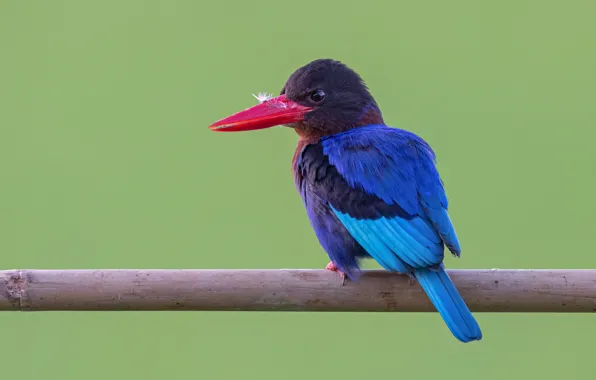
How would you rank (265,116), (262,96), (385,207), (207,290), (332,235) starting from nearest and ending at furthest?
(207,290) < (385,207) < (332,235) < (265,116) < (262,96)

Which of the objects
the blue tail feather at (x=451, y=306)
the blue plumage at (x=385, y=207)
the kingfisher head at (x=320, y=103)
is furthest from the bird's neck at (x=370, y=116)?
the blue tail feather at (x=451, y=306)

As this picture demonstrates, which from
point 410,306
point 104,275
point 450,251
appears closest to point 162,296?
point 104,275

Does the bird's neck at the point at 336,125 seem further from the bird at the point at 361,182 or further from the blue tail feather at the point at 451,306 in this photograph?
the blue tail feather at the point at 451,306

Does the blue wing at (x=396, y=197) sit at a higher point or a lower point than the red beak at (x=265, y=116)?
lower

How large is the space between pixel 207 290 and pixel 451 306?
62 cm

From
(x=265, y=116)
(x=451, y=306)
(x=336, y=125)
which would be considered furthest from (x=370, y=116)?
(x=451, y=306)

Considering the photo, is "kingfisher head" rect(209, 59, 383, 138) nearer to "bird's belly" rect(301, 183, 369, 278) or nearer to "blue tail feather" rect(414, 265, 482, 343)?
"bird's belly" rect(301, 183, 369, 278)

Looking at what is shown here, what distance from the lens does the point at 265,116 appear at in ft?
9.52

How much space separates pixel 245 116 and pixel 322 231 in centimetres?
50

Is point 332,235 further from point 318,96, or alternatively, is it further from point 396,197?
point 318,96

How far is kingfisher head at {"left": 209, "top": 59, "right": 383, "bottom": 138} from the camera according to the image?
9.61 ft

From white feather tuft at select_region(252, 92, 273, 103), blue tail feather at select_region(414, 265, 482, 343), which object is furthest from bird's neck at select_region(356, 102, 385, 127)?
blue tail feather at select_region(414, 265, 482, 343)

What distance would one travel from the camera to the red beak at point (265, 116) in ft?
9.15

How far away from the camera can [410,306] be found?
2.28 metres
